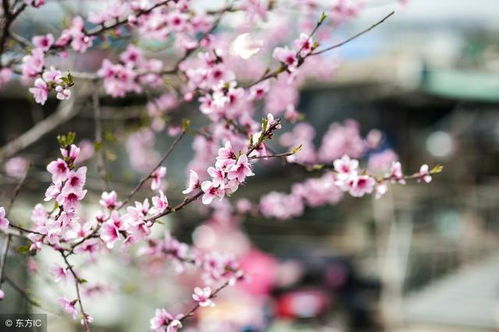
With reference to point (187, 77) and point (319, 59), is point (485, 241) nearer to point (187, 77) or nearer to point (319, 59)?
point (319, 59)

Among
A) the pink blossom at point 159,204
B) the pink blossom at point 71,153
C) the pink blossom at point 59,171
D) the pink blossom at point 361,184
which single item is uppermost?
the pink blossom at point 361,184

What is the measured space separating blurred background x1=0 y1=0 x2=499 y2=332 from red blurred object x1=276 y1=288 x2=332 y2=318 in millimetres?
23

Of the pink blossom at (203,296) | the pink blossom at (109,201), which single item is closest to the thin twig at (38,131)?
the pink blossom at (109,201)

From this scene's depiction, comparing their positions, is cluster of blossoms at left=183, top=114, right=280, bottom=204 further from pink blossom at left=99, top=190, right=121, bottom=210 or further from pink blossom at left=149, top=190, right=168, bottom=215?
pink blossom at left=99, top=190, right=121, bottom=210

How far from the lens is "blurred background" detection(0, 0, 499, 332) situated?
12.8m

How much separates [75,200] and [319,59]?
4030 mm

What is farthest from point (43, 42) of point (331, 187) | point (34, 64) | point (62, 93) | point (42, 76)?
point (331, 187)

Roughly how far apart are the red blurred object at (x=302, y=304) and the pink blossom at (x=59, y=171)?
34.7 feet

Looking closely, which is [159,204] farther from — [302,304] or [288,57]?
[302,304]

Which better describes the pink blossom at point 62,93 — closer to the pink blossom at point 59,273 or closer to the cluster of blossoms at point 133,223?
the cluster of blossoms at point 133,223

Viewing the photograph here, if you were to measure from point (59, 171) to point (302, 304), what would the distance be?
1063 centimetres

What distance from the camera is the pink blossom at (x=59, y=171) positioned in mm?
2564

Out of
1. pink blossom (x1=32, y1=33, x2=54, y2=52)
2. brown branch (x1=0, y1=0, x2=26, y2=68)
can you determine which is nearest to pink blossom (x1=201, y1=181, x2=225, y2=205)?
pink blossom (x1=32, y1=33, x2=54, y2=52)

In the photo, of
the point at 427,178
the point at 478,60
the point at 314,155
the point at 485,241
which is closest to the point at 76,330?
the point at 314,155
